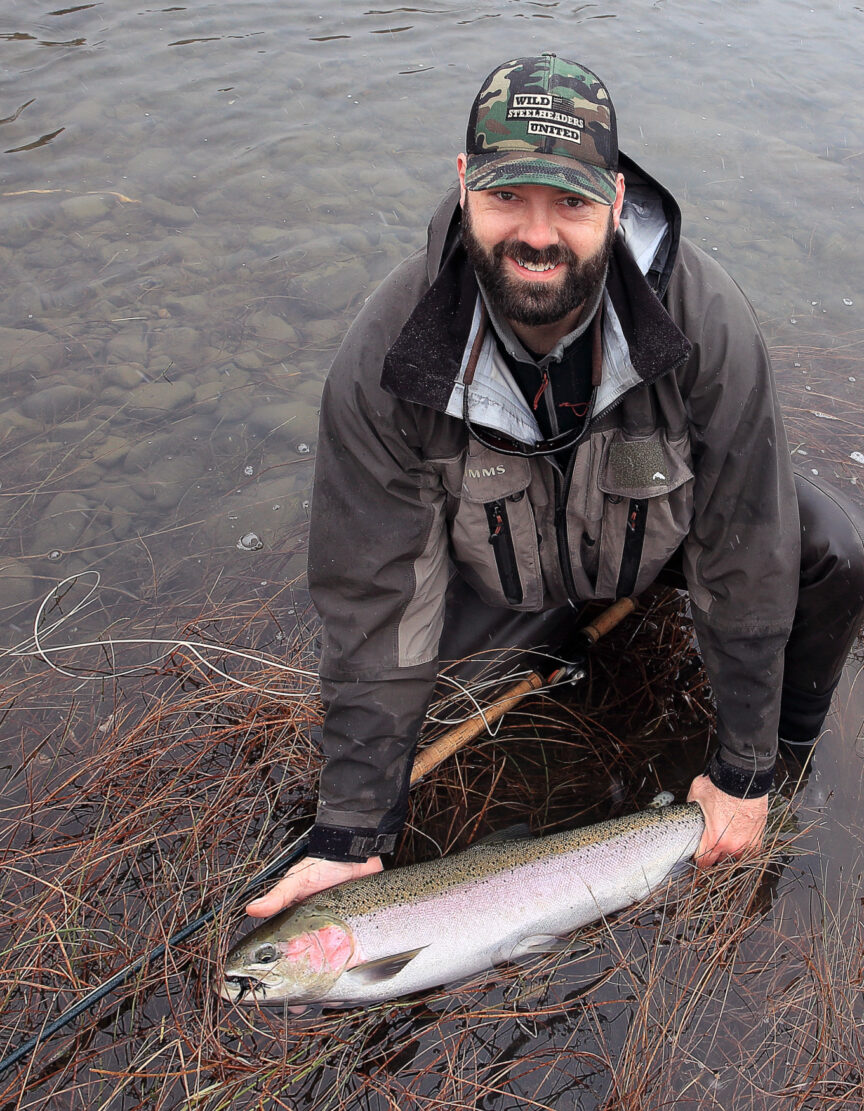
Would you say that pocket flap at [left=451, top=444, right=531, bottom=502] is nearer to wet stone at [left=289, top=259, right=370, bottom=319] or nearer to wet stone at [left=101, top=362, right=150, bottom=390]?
wet stone at [left=101, top=362, right=150, bottom=390]

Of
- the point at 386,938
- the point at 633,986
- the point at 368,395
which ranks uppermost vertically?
the point at 368,395

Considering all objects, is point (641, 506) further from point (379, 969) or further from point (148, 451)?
point (148, 451)

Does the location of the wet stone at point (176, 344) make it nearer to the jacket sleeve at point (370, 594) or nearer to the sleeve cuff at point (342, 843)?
the jacket sleeve at point (370, 594)

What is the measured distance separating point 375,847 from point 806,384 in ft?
15.1

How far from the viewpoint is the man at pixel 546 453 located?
2867mm

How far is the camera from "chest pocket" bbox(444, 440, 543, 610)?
3125mm

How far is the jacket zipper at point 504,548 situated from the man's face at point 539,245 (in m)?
0.66

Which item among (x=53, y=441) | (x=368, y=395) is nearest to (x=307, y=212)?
(x=53, y=441)

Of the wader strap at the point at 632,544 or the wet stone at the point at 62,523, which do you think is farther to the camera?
the wet stone at the point at 62,523

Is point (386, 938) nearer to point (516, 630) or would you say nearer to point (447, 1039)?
point (447, 1039)

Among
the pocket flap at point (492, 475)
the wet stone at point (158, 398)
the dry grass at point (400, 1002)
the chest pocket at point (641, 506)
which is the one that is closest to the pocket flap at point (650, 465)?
the chest pocket at point (641, 506)

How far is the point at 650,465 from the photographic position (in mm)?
3045

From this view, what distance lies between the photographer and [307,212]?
25.2 ft

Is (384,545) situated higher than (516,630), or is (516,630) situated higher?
(384,545)
